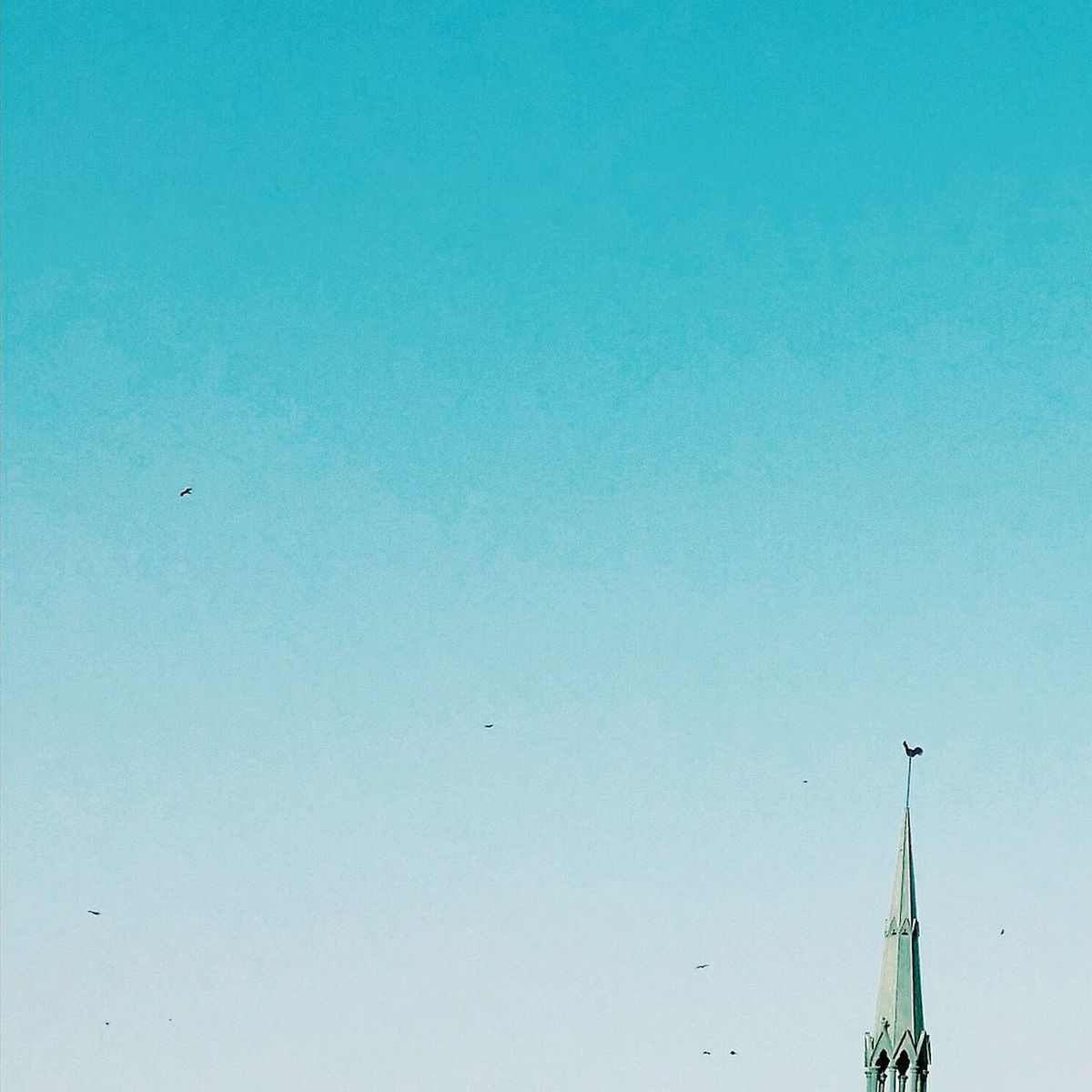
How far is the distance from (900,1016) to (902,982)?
178cm

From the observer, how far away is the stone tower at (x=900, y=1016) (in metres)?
112

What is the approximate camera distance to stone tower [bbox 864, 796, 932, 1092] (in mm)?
112188

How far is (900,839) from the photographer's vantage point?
117 metres

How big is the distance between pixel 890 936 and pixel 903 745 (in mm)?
9982

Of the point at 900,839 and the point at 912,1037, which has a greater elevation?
the point at 900,839

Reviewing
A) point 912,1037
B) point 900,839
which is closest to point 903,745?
point 900,839

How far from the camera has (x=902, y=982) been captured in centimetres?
11356

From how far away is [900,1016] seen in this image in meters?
113

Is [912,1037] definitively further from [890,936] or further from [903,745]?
[903,745]

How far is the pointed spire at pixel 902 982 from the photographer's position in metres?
112

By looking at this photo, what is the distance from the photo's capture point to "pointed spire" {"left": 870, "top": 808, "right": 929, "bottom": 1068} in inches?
4422

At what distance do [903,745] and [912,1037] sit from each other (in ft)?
49.5

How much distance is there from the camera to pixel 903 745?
382ft

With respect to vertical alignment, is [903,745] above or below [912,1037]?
above
